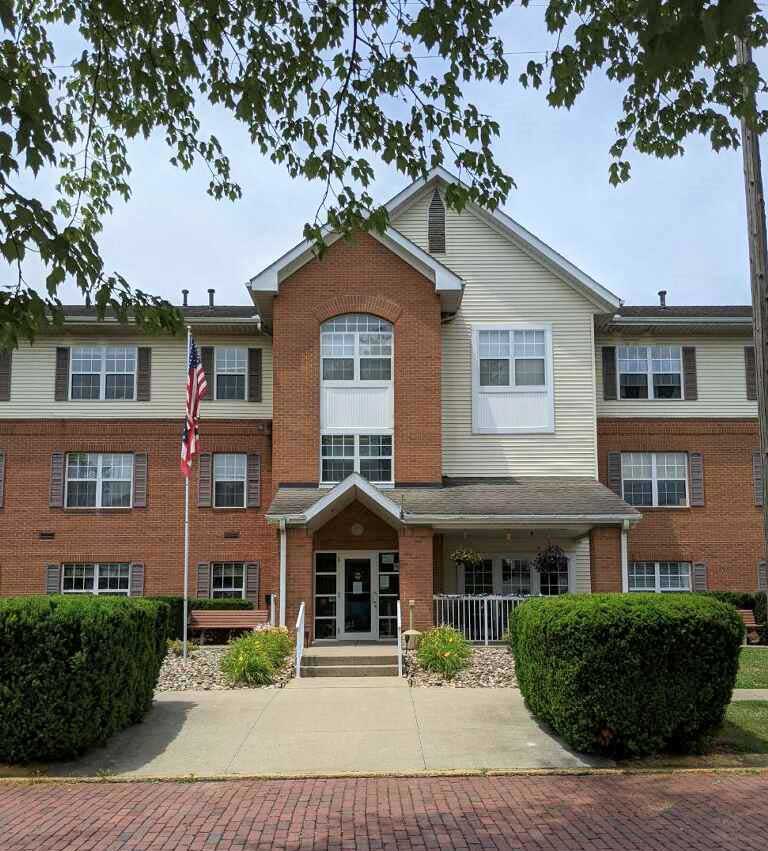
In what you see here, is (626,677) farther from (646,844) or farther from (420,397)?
(420,397)

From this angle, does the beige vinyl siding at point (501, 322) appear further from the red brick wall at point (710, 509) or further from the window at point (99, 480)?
the window at point (99, 480)

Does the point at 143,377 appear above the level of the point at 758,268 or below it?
above

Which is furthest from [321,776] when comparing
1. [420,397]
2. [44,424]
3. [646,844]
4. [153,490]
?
[44,424]

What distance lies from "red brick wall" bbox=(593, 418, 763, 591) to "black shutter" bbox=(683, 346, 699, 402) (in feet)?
2.22

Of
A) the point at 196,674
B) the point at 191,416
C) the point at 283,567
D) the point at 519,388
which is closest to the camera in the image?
the point at 196,674

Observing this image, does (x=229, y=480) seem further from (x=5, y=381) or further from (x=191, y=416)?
(x=5, y=381)

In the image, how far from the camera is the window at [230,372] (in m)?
25.5

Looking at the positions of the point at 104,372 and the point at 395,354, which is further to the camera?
the point at 104,372

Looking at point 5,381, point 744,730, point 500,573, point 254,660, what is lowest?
point 744,730

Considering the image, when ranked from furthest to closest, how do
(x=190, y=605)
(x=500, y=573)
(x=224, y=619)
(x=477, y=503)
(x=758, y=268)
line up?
(x=500, y=573)
(x=190, y=605)
(x=224, y=619)
(x=477, y=503)
(x=758, y=268)

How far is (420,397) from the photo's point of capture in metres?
22.6

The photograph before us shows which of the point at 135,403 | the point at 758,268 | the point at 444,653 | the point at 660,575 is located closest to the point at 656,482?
the point at 660,575

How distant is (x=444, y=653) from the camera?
54.3 ft

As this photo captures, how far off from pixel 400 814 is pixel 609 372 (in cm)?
1856
